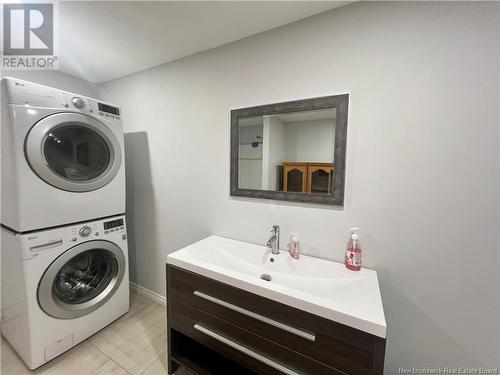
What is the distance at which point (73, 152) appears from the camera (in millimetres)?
1355

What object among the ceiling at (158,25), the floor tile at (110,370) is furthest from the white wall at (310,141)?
the floor tile at (110,370)

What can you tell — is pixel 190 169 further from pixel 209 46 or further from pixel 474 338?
pixel 474 338

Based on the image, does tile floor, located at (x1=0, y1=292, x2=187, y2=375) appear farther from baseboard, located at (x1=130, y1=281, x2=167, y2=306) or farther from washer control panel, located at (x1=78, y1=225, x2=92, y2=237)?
washer control panel, located at (x1=78, y1=225, x2=92, y2=237)

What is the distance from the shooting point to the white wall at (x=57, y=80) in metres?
1.54

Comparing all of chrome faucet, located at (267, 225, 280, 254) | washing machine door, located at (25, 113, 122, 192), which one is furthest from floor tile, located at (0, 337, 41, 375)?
chrome faucet, located at (267, 225, 280, 254)

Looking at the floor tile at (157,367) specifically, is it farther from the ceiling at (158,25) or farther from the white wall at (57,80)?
the white wall at (57,80)

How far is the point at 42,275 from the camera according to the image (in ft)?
3.73

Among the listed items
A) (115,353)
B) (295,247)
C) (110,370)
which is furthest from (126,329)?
(295,247)

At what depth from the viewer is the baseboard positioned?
183 cm

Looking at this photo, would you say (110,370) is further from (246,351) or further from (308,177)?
(308,177)

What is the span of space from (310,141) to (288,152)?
139 mm

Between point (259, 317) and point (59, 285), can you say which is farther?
point (59, 285)

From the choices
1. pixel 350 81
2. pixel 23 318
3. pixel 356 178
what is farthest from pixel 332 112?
pixel 23 318

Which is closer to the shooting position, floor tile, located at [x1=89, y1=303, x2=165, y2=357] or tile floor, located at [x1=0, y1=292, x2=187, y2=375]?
tile floor, located at [x1=0, y1=292, x2=187, y2=375]
